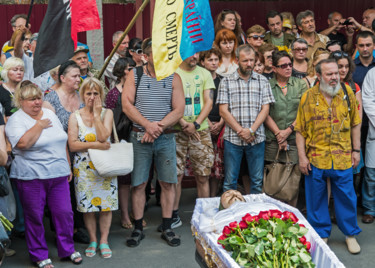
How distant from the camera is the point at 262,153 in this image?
7.82 metres

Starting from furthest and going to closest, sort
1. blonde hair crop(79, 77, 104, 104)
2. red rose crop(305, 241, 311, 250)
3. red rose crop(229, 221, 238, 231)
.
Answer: blonde hair crop(79, 77, 104, 104) < red rose crop(229, 221, 238, 231) < red rose crop(305, 241, 311, 250)

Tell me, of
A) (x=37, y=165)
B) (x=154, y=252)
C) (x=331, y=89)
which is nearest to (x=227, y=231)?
(x=154, y=252)

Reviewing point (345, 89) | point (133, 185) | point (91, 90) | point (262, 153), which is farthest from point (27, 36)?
point (345, 89)

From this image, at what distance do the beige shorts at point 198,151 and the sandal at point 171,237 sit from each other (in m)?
0.80

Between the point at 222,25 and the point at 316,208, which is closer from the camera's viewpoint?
the point at 316,208

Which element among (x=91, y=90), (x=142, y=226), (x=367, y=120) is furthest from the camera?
(x=367, y=120)

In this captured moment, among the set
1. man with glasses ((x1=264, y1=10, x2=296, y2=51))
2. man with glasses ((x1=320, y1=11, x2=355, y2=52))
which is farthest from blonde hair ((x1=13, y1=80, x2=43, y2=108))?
man with glasses ((x1=320, y1=11, x2=355, y2=52))

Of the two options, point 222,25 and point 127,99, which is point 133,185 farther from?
point 222,25

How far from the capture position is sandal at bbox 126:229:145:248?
7.16 meters

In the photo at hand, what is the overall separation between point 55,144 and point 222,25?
3942 millimetres

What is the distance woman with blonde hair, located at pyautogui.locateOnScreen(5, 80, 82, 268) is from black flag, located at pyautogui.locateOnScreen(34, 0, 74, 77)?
11.6 inches

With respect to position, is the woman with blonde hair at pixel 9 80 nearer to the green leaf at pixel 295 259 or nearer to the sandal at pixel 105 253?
the sandal at pixel 105 253

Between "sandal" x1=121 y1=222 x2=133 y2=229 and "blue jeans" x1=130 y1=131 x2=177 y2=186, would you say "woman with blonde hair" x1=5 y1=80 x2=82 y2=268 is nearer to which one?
"blue jeans" x1=130 y1=131 x2=177 y2=186

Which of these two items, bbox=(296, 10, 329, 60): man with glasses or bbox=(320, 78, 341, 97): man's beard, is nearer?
bbox=(320, 78, 341, 97): man's beard
